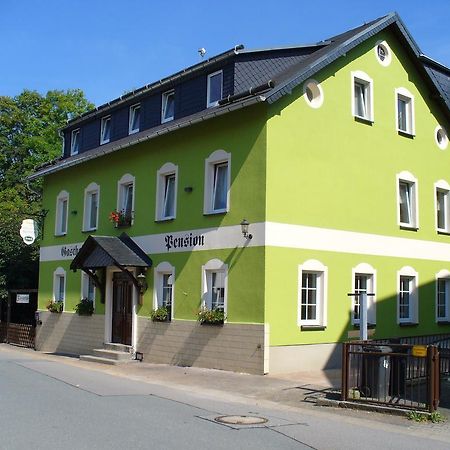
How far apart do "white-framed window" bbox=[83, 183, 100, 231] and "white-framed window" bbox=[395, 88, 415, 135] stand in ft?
34.9

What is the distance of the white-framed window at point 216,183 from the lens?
16784mm

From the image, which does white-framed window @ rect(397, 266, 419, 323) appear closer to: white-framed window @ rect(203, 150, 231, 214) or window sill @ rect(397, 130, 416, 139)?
window sill @ rect(397, 130, 416, 139)

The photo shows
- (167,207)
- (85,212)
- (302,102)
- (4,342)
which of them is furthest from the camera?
(4,342)

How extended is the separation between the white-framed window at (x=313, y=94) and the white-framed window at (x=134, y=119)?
7235 mm

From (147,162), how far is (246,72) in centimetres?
437

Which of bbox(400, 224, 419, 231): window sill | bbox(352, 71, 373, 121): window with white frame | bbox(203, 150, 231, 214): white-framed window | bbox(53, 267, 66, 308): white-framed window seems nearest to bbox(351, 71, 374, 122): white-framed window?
bbox(352, 71, 373, 121): window with white frame

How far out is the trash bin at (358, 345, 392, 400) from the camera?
10.7 meters

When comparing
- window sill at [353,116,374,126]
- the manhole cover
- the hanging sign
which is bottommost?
the manhole cover

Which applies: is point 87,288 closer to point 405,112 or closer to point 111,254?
point 111,254

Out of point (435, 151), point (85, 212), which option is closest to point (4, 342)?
point (85, 212)

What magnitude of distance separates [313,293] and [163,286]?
465cm

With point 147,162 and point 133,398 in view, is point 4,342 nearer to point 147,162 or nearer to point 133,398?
point 147,162

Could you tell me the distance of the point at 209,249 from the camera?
16719 millimetres

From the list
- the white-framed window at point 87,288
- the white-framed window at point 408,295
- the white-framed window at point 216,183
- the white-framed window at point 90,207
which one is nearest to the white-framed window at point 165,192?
the white-framed window at point 216,183
